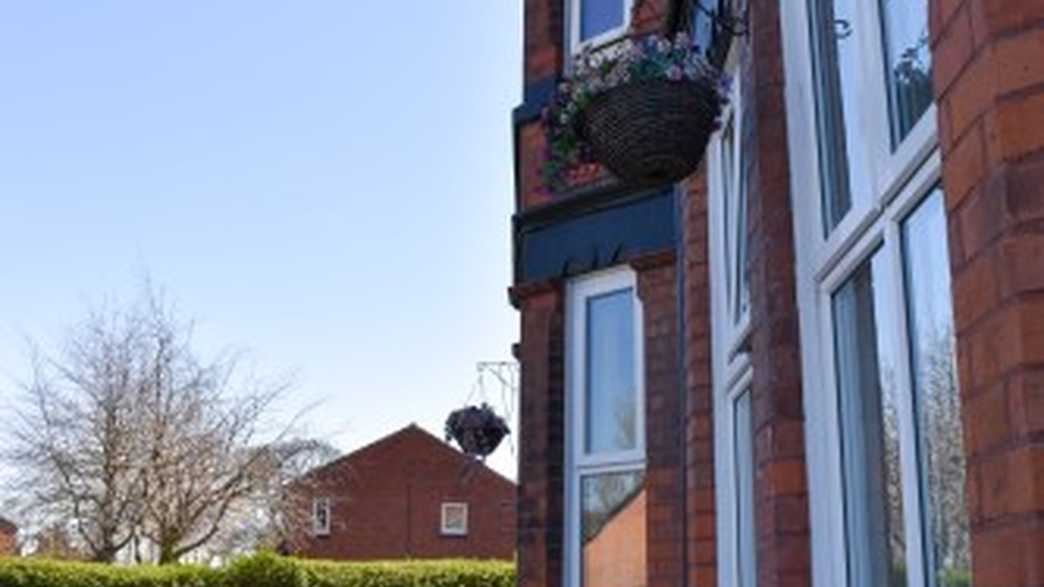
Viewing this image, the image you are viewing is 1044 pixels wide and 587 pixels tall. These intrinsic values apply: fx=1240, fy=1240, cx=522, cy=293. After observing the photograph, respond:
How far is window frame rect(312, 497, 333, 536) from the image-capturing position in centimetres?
2976

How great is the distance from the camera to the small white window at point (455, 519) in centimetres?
3578

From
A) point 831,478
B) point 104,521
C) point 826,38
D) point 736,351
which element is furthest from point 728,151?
point 104,521

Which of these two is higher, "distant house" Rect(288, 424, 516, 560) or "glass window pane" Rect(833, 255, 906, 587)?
"distant house" Rect(288, 424, 516, 560)

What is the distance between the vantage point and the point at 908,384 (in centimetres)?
196

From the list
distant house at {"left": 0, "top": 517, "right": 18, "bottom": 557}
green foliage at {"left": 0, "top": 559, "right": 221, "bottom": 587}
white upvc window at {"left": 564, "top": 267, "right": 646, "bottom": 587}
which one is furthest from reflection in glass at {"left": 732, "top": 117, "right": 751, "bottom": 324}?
distant house at {"left": 0, "top": 517, "right": 18, "bottom": 557}

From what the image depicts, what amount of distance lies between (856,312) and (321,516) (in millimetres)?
31462

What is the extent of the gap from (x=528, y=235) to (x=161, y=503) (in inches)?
702

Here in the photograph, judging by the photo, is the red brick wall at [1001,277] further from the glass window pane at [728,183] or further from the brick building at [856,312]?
the glass window pane at [728,183]

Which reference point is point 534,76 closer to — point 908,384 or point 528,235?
point 528,235

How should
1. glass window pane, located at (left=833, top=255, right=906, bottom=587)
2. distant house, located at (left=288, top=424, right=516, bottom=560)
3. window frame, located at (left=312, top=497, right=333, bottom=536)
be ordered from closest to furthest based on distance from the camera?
glass window pane, located at (left=833, top=255, right=906, bottom=587), window frame, located at (left=312, top=497, right=333, bottom=536), distant house, located at (left=288, top=424, right=516, bottom=560)

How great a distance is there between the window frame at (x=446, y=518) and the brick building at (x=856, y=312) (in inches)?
1176

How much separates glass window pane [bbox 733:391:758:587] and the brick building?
0.01 m

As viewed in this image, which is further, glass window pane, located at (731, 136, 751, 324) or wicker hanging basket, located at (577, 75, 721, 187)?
glass window pane, located at (731, 136, 751, 324)

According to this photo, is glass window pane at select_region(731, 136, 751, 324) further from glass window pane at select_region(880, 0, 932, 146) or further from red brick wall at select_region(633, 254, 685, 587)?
red brick wall at select_region(633, 254, 685, 587)
